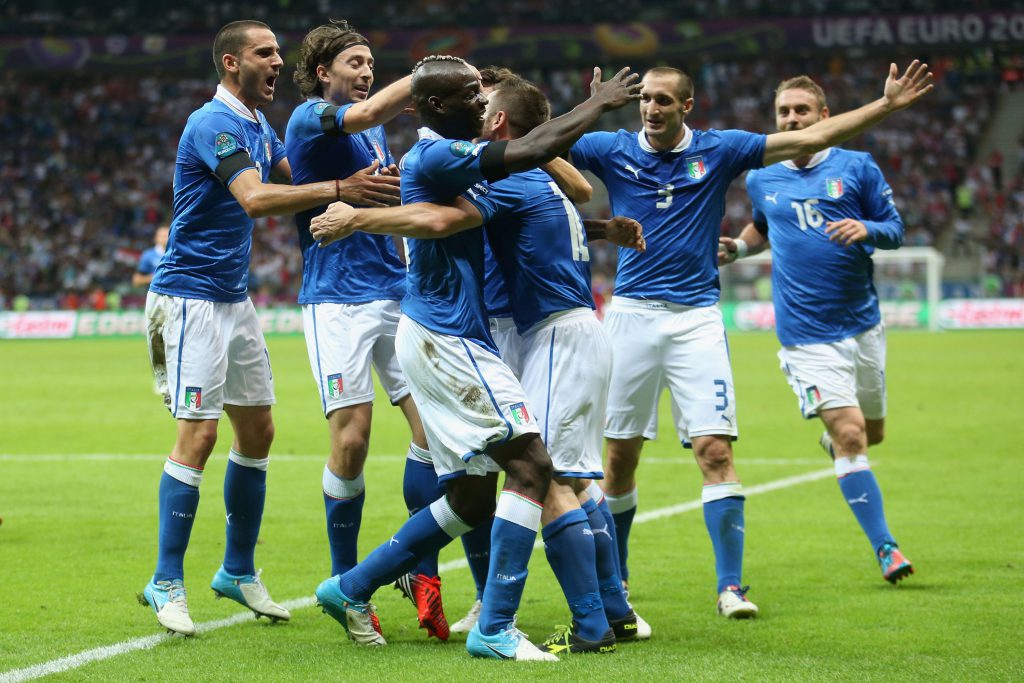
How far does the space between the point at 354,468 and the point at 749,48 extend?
37.7m

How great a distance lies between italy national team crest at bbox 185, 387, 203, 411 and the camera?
5910mm

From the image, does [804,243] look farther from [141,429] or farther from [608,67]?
[608,67]

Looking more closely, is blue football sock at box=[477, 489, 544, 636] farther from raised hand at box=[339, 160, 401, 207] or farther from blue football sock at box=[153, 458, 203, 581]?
blue football sock at box=[153, 458, 203, 581]

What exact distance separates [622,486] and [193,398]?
2251 millimetres

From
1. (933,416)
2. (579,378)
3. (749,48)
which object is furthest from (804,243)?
(749,48)

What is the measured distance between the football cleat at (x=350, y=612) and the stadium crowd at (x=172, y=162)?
31.5 metres


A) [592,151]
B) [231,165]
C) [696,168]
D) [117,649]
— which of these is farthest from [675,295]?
[117,649]

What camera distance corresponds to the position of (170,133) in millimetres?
45688

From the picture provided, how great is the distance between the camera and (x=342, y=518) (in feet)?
19.8

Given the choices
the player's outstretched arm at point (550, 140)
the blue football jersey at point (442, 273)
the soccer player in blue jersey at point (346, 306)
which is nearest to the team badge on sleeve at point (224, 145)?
the soccer player in blue jersey at point (346, 306)

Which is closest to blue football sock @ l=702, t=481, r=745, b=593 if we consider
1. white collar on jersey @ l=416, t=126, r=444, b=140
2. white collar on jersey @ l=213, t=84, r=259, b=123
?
white collar on jersey @ l=416, t=126, r=444, b=140

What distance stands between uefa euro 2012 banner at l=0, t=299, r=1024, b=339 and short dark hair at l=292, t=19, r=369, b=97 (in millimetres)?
26481

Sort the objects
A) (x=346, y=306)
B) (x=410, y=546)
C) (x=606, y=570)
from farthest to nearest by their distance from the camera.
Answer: (x=346, y=306), (x=606, y=570), (x=410, y=546)

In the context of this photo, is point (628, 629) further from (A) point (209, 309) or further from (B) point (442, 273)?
(A) point (209, 309)
